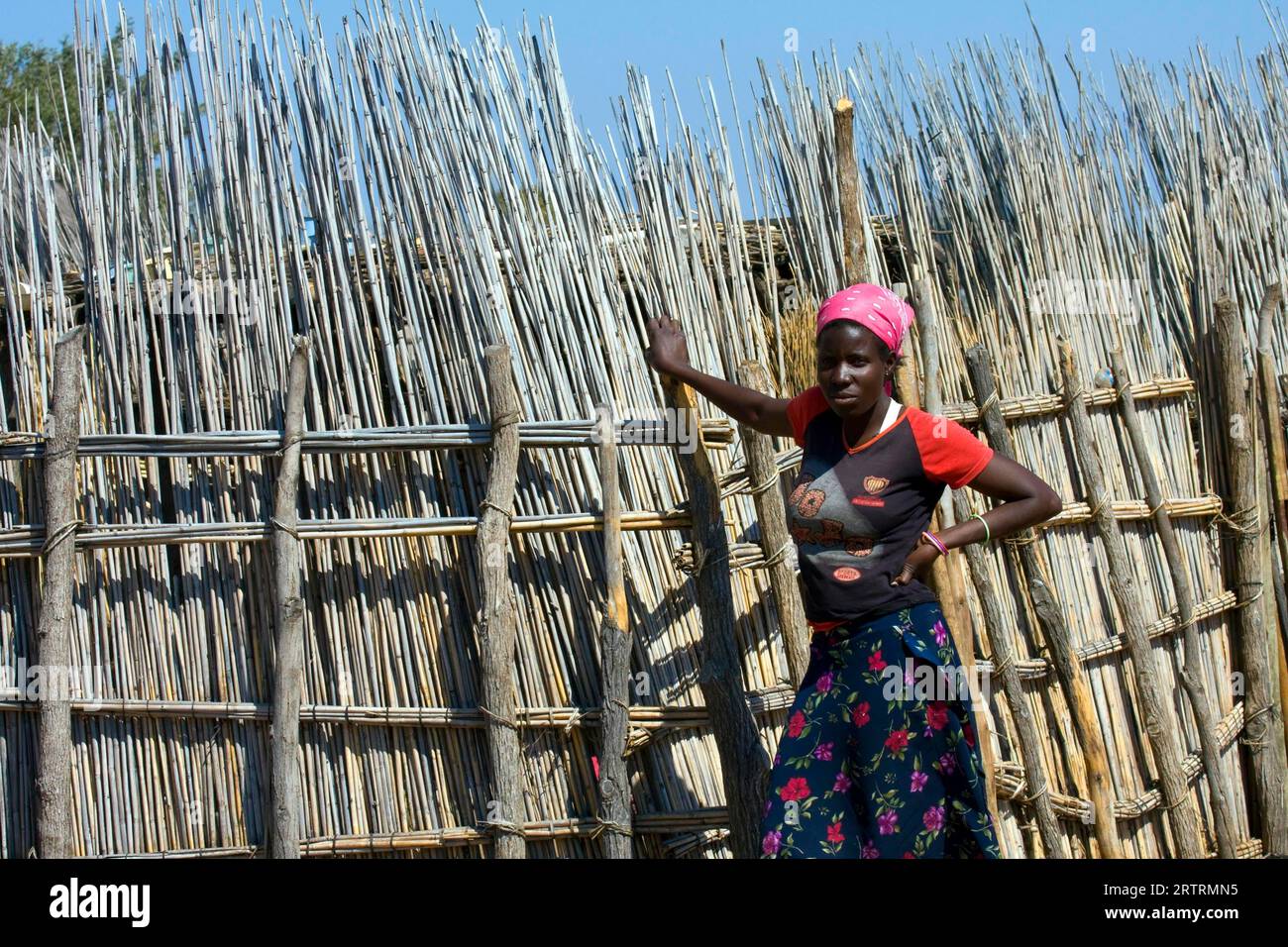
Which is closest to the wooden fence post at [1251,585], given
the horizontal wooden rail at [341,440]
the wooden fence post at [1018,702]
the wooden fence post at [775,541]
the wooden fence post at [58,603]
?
the wooden fence post at [1018,702]

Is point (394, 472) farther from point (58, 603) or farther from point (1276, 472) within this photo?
point (1276, 472)

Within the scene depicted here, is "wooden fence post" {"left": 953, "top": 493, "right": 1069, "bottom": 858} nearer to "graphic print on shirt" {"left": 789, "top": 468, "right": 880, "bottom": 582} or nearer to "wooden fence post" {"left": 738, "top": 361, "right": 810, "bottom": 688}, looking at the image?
"wooden fence post" {"left": 738, "top": 361, "right": 810, "bottom": 688}

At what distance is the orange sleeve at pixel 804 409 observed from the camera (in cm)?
325

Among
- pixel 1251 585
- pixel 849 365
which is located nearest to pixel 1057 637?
pixel 1251 585

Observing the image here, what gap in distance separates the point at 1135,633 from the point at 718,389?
207 centimetres

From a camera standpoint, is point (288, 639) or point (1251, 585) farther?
point (1251, 585)

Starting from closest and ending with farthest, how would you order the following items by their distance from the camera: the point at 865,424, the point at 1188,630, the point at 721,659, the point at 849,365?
1. the point at 849,365
2. the point at 865,424
3. the point at 721,659
4. the point at 1188,630

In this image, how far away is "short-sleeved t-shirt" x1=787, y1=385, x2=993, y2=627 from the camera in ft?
9.98

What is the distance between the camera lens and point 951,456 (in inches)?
121

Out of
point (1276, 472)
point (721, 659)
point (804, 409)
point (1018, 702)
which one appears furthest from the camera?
point (1276, 472)

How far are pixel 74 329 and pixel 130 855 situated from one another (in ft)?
5.12
